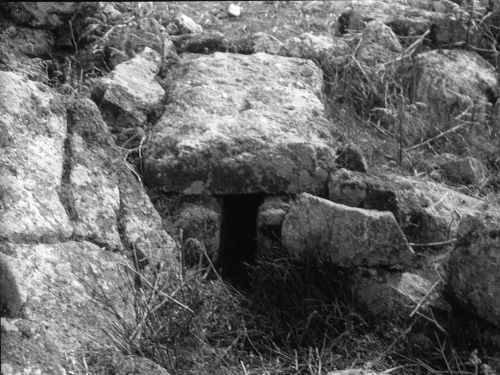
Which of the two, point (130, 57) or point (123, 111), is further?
point (130, 57)

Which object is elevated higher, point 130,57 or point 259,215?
point 130,57

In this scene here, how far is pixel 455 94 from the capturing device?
5.78 metres

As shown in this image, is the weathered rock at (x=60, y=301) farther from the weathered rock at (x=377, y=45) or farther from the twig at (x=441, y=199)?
the weathered rock at (x=377, y=45)

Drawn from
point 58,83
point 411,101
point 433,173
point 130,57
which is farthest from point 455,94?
point 58,83

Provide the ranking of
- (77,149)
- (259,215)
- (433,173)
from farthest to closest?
(433,173) → (259,215) → (77,149)

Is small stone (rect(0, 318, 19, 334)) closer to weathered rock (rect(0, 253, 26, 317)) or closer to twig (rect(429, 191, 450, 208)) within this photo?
weathered rock (rect(0, 253, 26, 317))

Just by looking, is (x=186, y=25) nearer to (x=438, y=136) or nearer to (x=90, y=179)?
(x=438, y=136)

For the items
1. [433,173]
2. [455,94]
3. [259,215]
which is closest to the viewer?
[259,215]

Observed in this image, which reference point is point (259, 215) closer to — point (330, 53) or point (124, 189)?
point (124, 189)

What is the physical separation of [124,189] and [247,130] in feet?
2.35

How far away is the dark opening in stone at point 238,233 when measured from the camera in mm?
5037

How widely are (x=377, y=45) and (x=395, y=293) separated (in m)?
1.98

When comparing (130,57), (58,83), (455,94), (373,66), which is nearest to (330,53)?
(373,66)

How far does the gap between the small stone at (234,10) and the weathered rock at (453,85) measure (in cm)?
120
